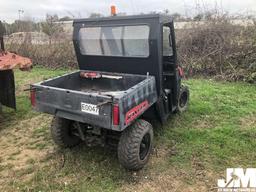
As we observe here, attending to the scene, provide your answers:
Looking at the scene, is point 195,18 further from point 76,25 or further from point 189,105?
point 76,25

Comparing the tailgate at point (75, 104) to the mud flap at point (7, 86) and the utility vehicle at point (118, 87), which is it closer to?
the utility vehicle at point (118, 87)

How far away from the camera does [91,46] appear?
4.29m

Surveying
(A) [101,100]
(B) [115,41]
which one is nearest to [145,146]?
(A) [101,100]

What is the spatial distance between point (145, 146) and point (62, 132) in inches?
47.6

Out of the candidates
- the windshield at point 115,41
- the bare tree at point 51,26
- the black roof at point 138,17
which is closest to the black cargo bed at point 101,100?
the windshield at point 115,41

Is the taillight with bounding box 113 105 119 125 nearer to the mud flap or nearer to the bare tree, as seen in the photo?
the mud flap

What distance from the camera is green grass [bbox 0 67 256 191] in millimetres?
3418

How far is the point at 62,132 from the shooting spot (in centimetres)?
392

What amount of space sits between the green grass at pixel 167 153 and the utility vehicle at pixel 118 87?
9.9 inches

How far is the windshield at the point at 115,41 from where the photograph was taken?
3.78 meters

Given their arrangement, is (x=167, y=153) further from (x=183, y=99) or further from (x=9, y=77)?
(x=9, y=77)

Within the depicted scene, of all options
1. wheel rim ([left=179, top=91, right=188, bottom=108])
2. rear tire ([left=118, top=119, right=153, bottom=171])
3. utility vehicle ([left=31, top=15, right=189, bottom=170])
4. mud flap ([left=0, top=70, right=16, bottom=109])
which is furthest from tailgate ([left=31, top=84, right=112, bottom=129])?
wheel rim ([left=179, top=91, right=188, bottom=108])

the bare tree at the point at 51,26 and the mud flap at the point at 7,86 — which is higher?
the bare tree at the point at 51,26

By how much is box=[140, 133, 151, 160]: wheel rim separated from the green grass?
0.59ft
